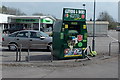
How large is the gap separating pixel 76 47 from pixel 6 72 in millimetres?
4155

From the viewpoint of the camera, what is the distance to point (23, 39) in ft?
51.2

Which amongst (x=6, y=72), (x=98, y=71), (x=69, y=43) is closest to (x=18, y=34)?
(x=69, y=43)

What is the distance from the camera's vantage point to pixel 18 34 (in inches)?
628

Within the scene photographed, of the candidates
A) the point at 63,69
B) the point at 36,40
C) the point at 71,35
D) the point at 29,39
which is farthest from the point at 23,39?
the point at 63,69

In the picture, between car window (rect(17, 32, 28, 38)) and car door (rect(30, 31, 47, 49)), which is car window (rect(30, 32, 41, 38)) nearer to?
car door (rect(30, 31, 47, 49))

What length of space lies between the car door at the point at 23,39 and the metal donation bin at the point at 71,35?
14.4ft

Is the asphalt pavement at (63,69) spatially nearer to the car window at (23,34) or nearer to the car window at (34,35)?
the car window at (34,35)

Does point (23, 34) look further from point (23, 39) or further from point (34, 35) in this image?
point (34, 35)

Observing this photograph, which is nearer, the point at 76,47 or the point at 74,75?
the point at 74,75

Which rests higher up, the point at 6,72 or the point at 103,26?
the point at 103,26

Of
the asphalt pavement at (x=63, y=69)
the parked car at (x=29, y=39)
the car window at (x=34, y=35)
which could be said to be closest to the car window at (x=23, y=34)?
the parked car at (x=29, y=39)

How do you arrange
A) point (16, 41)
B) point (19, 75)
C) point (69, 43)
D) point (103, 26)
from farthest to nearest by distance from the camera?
point (103, 26) < point (16, 41) < point (69, 43) < point (19, 75)

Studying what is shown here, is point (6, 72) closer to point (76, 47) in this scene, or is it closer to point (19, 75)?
point (19, 75)

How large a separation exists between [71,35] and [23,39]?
522cm
